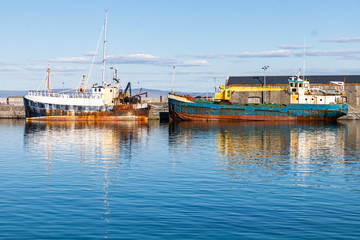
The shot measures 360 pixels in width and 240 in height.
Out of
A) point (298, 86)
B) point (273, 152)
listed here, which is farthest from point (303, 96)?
point (273, 152)

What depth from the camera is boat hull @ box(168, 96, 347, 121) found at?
300 ft

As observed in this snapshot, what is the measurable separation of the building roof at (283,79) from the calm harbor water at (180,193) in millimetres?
74367

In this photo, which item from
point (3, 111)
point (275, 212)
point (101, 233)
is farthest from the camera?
point (3, 111)

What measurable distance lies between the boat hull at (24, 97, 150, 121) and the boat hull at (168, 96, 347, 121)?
866 centimetres

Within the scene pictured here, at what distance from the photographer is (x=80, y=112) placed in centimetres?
9338

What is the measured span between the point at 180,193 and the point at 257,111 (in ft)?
234

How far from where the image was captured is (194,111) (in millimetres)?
92562

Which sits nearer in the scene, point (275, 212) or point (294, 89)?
point (275, 212)

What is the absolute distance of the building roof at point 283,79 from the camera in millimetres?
112131

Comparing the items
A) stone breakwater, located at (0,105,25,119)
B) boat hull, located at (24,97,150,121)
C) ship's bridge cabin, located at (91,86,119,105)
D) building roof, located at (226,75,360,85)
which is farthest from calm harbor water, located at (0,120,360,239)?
building roof, located at (226,75,360,85)

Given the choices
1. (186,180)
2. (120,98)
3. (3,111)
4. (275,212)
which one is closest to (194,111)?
(120,98)

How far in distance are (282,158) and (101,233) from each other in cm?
2271

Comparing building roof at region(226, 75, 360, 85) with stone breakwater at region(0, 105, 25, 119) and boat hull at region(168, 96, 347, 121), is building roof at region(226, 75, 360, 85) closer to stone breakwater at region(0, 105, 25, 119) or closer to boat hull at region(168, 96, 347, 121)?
boat hull at region(168, 96, 347, 121)

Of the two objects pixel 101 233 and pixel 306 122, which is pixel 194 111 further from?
pixel 101 233
